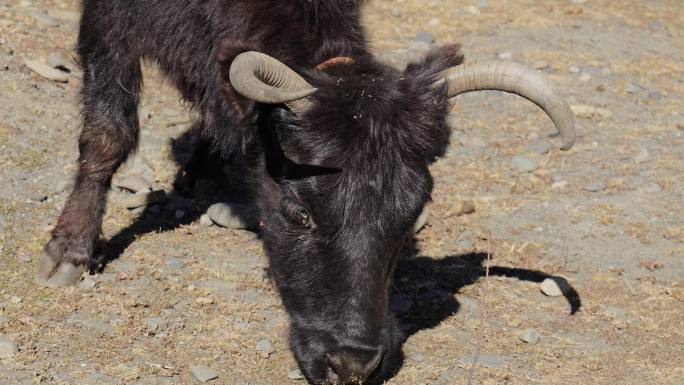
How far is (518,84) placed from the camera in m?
5.25

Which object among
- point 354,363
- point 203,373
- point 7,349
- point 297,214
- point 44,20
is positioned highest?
point 297,214

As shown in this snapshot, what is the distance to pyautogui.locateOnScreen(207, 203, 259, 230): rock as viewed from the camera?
751 centimetres

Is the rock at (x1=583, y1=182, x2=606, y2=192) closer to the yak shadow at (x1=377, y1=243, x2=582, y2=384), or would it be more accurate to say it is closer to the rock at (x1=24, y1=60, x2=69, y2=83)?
the yak shadow at (x1=377, y1=243, x2=582, y2=384)

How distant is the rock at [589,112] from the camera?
33.6ft

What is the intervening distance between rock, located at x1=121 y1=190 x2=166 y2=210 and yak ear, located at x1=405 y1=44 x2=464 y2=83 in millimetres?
2931

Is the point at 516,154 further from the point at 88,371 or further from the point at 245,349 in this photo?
the point at 88,371

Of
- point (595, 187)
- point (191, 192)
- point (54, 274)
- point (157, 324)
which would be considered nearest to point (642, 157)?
point (595, 187)

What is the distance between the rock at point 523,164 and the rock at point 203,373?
439cm

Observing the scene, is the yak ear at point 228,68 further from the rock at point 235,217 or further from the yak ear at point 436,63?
the rock at point 235,217

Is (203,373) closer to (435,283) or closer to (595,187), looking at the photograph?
(435,283)

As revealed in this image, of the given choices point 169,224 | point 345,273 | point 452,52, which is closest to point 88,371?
point 345,273

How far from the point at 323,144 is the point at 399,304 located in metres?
1.73

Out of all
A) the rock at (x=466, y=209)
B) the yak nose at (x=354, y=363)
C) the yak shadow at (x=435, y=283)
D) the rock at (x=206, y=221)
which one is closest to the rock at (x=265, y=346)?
the yak shadow at (x=435, y=283)

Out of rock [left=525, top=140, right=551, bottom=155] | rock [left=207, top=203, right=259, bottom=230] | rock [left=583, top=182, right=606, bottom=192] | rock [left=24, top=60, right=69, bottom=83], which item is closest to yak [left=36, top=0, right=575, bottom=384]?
rock [left=207, top=203, right=259, bottom=230]
